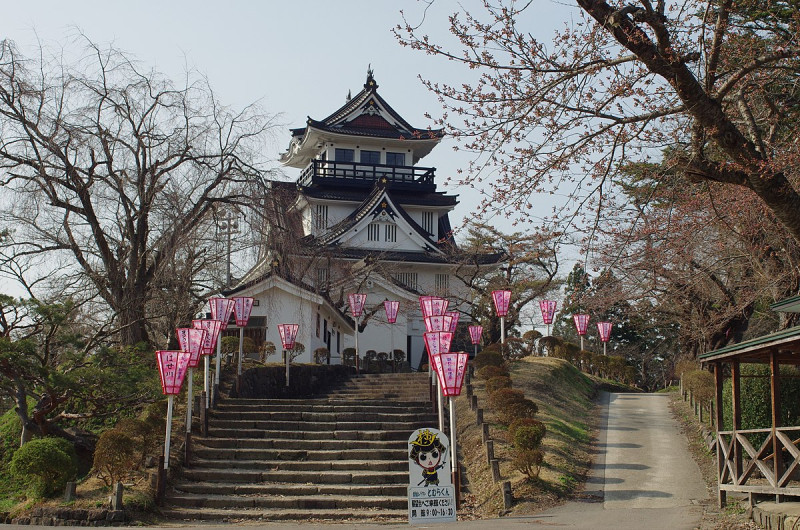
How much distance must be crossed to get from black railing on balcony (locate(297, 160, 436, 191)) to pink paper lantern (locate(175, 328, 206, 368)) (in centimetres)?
2903

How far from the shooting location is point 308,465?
1634 cm

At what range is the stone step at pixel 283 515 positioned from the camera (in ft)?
45.8

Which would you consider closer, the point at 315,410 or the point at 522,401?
the point at 522,401

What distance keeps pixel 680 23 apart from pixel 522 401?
995 cm

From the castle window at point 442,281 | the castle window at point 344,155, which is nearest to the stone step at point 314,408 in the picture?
the castle window at point 442,281

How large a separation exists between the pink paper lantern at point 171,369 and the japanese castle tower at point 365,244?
1037cm

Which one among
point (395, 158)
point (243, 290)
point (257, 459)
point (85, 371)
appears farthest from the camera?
point (395, 158)

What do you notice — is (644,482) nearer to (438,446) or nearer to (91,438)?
(438,446)

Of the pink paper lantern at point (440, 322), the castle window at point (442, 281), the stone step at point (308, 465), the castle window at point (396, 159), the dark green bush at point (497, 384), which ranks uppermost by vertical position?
the castle window at point (396, 159)

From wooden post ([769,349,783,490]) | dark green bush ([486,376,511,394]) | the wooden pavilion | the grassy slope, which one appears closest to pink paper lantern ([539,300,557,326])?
the grassy slope

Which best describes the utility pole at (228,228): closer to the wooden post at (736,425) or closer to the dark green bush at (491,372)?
the dark green bush at (491,372)

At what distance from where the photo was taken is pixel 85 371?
1495 centimetres

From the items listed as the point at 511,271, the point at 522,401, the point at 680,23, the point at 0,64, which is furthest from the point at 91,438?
the point at 511,271

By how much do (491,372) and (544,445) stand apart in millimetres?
4936
